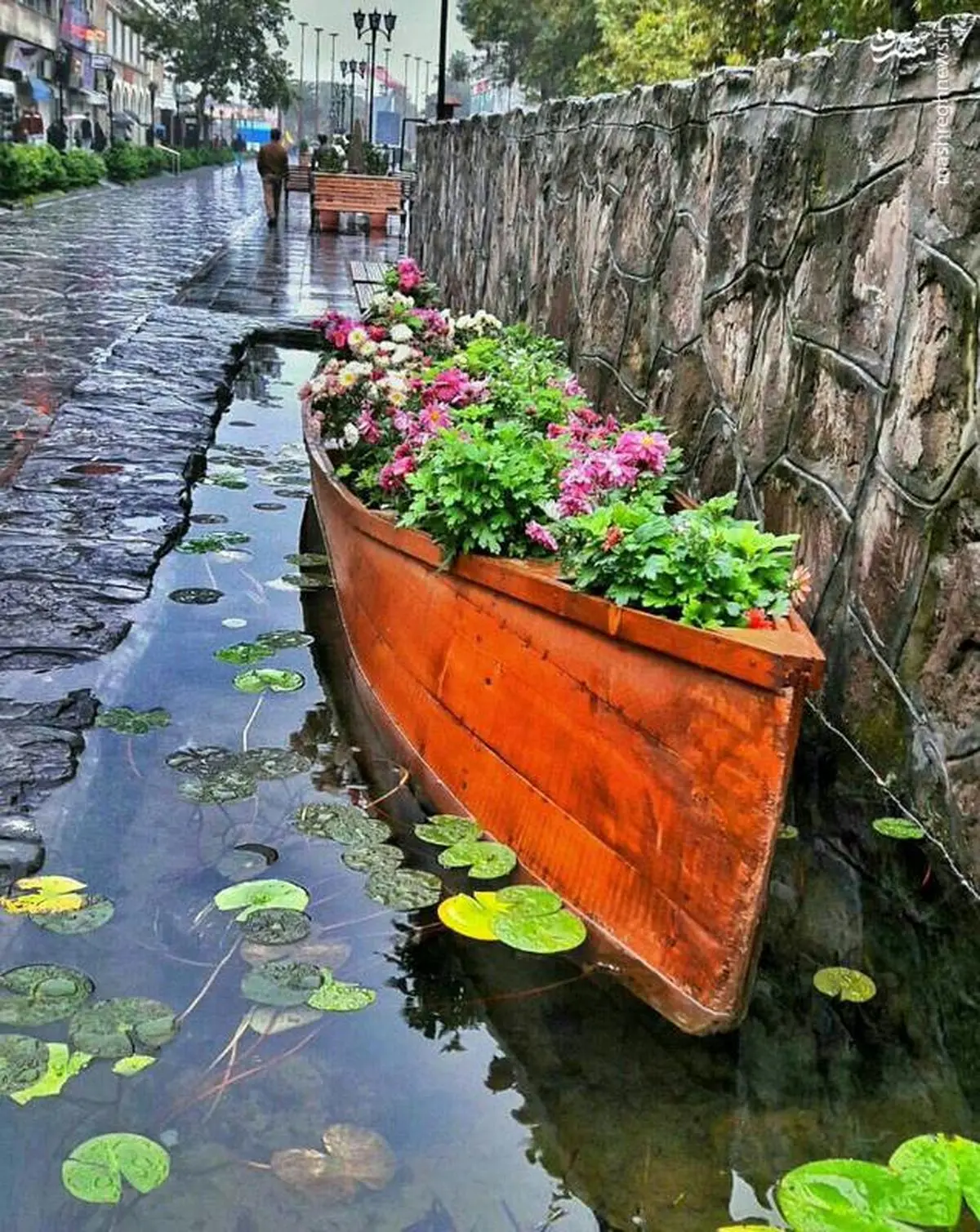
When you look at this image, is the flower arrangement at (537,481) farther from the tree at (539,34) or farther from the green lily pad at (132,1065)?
the tree at (539,34)

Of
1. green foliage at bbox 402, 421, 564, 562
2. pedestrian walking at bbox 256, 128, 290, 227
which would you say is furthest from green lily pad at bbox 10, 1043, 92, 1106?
pedestrian walking at bbox 256, 128, 290, 227

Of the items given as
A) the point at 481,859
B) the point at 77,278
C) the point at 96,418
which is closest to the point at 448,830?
the point at 481,859

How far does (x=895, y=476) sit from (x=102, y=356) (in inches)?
288

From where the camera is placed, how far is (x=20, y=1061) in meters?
2.47

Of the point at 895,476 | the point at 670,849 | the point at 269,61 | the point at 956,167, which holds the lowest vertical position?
the point at 670,849

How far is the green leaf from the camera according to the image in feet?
9.83

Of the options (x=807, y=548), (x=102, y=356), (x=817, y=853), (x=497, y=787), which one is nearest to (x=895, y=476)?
(x=807, y=548)

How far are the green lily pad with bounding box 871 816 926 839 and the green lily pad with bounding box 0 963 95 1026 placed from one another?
2005 mm

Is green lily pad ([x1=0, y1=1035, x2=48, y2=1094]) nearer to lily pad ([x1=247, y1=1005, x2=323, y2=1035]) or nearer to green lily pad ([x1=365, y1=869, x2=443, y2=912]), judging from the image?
lily pad ([x1=247, y1=1005, x2=323, y2=1035])

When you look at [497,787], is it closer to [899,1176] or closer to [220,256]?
[899,1176]

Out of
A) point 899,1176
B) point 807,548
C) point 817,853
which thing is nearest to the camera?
point 899,1176

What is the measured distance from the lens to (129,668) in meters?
4.46

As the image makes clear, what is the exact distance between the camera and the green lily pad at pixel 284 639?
485cm

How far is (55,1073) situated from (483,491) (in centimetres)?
169
